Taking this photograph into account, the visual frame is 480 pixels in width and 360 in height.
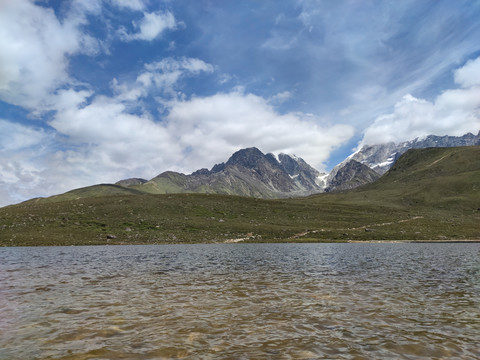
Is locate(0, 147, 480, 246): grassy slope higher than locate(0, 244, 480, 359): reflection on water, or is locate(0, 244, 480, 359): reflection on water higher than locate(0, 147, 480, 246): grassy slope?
locate(0, 147, 480, 246): grassy slope

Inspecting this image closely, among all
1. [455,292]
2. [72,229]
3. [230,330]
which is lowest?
[455,292]

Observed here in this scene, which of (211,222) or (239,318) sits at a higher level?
(211,222)

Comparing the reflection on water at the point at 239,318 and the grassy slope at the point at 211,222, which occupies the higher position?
the grassy slope at the point at 211,222

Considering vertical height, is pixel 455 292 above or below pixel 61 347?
below

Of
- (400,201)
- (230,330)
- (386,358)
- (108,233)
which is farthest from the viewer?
(400,201)

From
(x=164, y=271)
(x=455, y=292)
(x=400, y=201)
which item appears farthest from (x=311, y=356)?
(x=400, y=201)

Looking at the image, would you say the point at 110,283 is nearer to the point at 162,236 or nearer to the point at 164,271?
the point at 164,271

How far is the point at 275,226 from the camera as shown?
10594 cm

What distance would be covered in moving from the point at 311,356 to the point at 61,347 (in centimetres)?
822

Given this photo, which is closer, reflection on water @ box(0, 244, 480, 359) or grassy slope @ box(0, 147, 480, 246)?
reflection on water @ box(0, 244, 480, 359)

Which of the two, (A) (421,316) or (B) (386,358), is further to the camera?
(A) (421,316)

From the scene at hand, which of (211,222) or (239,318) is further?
(211,222)

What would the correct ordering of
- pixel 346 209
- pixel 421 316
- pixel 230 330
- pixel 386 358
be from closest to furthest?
pixel 386 358
pixel 230 330
pixel 421 316
pixel 346 209

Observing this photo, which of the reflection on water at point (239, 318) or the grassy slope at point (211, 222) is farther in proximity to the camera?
the grassy slope at point (211, 222)
